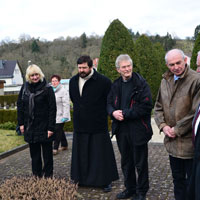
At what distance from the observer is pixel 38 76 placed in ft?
13.6

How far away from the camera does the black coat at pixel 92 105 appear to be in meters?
4.11

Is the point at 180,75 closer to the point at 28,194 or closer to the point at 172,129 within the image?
the point at 172,129

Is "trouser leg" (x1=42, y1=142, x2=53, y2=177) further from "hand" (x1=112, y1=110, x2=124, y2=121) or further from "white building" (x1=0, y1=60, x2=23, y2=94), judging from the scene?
"white building" (x1=0, y1=60, x2=23, y2=94)

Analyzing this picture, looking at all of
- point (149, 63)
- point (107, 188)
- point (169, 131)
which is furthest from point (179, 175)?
point (149, 63)

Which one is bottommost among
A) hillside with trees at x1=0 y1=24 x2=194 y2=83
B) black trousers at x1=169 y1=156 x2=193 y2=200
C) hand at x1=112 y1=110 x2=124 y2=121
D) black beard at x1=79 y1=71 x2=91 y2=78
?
black trousers at x1=169 y1=156 x2=193 y2=200

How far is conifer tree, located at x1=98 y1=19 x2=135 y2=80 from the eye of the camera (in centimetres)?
1118

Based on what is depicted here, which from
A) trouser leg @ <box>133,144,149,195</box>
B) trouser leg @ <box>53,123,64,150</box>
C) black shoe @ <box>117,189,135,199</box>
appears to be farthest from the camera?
trouser leg @ <box>53,123,64,150</box>

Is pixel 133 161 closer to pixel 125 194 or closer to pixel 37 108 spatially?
pixel 125 194

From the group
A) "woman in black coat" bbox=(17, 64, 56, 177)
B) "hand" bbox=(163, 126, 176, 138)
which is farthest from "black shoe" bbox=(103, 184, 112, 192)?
"hand" bbox=(163, 126, 176, 138)

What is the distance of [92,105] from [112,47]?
7.74 meters

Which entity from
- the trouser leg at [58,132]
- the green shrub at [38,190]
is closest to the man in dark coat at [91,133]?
the green shrub at [38,190]

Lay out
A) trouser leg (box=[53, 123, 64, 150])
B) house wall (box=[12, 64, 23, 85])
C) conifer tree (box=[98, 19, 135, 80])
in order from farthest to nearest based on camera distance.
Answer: house wall (box=[12, 64, 23, 85]) → conifer tree (box=[98, 19, 135, 80]) → trouser leg (box=[53, 123, 64, 150])

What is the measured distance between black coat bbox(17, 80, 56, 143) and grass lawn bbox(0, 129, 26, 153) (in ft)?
11.3

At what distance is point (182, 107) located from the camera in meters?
2.90
